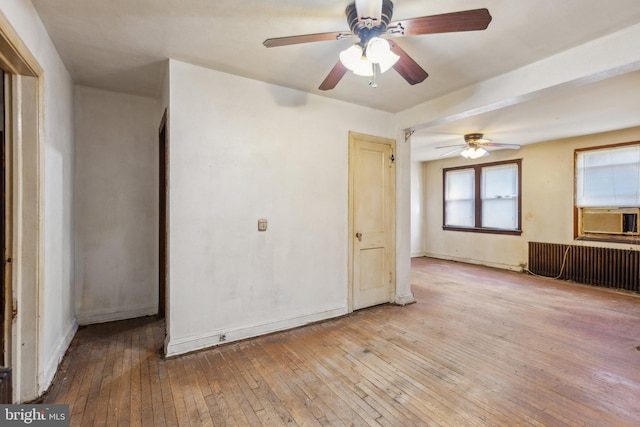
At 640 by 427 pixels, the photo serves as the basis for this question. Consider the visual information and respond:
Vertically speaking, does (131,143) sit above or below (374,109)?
below

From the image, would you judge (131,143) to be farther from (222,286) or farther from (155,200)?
(222,286)

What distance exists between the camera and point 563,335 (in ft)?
10.3

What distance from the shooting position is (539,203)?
235 inches

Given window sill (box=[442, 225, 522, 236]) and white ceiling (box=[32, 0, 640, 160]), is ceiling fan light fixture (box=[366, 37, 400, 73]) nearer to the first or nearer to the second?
white ceiling (box=[32, 0, 640, 160])

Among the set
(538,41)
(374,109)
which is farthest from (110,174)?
(538,41)

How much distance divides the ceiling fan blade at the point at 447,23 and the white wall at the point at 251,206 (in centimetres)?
172

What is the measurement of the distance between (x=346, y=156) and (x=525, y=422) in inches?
113

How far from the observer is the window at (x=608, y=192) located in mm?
4867

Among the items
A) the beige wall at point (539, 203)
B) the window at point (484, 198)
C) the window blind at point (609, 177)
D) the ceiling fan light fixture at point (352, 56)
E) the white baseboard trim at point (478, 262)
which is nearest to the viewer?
the ceiling fan light fixture at point (352, 56)

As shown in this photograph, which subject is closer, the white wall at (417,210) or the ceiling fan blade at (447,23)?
the ceiling fan blade at (447,23)

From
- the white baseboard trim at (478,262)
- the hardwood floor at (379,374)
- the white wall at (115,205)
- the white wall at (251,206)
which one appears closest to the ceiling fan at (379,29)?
the white wall at (251,206)

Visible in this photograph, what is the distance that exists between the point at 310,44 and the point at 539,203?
5.79 meters

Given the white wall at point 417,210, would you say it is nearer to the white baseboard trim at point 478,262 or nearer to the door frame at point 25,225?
the white baseboard trim at point 478,262

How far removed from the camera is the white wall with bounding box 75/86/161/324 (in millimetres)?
3320
